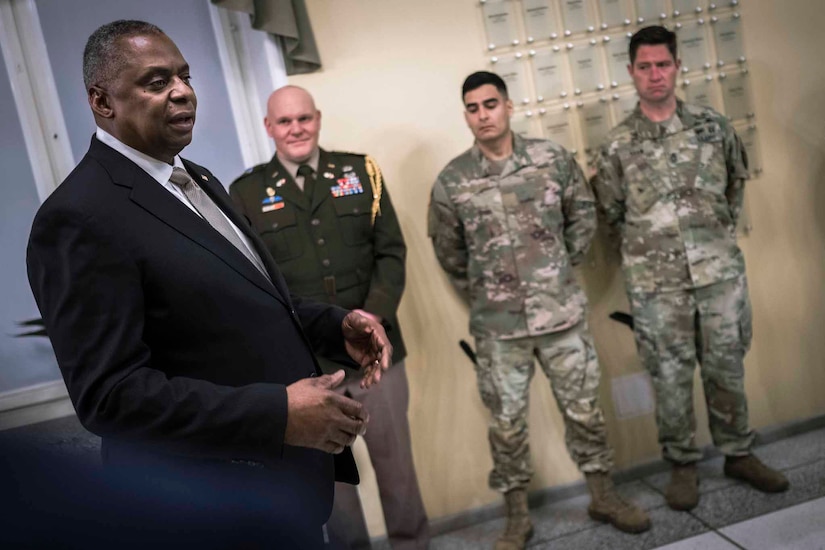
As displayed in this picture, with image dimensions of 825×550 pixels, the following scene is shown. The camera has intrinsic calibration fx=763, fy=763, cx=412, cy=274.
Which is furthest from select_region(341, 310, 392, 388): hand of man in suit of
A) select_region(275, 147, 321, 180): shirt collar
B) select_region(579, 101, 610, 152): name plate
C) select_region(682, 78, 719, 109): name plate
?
select_region(682, 78, 719, 109): name plate

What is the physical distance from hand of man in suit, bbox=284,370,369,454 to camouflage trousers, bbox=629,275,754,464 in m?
1.91

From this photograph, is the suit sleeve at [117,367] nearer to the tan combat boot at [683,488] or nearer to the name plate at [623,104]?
the tan combat boot at [683,488]

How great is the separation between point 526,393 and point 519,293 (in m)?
0.35

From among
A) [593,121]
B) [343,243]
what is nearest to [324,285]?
[343,243]

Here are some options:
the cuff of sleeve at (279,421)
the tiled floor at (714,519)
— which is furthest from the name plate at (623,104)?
the cuff of sleeve at (279,421)

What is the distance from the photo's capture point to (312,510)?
1.18 meters

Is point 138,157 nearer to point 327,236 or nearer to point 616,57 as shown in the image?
point 327,236

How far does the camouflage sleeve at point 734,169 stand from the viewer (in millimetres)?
2717

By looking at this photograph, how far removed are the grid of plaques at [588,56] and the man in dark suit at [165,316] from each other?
188 centimetres

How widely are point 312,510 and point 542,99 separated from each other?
82.0 inches

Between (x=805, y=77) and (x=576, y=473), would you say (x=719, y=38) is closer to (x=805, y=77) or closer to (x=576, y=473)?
(x=805, y=77)

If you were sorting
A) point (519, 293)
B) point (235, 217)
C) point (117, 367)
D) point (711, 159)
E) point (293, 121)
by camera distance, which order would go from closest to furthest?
point (117, 367) < point (235, 217) < point (293, 121) < point (519, 293) < point (711, 159)

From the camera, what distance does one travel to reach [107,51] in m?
1.08

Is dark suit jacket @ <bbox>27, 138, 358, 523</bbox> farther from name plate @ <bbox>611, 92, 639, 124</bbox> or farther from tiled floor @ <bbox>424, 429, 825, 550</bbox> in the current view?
name plate @ <bbox>611, 92, 639, 124</bbox>
